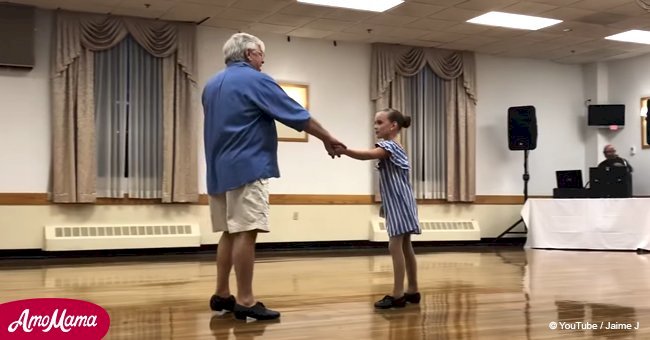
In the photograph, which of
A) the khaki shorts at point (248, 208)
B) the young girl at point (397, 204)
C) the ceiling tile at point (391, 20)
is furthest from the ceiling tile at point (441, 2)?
the khaki shorts at point (248, 208)

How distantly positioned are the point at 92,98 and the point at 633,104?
788 cm

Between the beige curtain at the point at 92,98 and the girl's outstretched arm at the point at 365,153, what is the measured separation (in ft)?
16.4

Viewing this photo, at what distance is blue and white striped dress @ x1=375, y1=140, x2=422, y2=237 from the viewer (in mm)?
3197

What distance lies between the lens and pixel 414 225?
10.5ft

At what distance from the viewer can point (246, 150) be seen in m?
2.75

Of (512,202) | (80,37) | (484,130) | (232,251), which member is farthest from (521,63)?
(232,251)

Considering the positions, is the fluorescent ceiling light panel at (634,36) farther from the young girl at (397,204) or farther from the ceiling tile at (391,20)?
the young girl at (397,204)

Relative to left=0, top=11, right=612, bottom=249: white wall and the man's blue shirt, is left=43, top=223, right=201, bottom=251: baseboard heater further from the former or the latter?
the man's blue shirt

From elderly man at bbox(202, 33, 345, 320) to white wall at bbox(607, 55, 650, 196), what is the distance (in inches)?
331

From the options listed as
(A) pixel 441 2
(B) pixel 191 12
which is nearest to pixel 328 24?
(A) pixel 441 2

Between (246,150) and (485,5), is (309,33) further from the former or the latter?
(246,150)

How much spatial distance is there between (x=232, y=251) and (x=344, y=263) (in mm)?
3514

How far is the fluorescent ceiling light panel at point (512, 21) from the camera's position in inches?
301

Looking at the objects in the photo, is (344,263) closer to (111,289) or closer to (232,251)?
(111,289)
